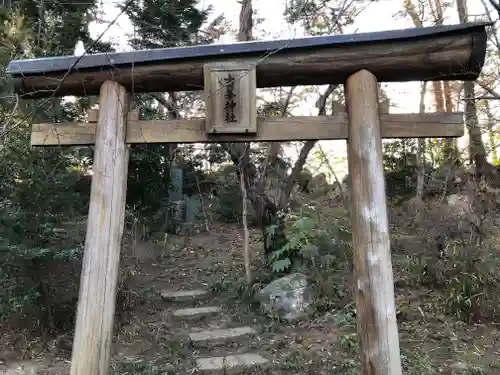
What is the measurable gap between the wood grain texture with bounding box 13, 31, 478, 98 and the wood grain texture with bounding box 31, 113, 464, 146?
308mm

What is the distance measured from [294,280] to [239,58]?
4.16 meters

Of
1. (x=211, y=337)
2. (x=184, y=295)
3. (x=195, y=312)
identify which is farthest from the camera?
(x=184, y=295)

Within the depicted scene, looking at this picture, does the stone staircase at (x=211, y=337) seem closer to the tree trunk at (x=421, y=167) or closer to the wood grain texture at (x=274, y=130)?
the wood grain texture at (x=274, y=130)

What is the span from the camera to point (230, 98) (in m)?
3.56

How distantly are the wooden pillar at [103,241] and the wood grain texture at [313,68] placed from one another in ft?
0.59

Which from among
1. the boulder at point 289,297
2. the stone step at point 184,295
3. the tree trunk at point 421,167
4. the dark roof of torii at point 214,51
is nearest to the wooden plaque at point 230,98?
the dark roof of torii at point 214,51

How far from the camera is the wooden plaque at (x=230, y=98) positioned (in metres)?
3.54

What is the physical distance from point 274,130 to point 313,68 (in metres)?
0.56

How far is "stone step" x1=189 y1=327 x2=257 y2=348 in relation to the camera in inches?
233

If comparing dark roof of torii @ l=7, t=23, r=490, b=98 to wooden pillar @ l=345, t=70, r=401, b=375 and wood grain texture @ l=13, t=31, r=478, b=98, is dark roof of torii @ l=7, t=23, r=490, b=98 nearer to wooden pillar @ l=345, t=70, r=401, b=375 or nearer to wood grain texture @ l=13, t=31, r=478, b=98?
wood grain texture @ l=13, t=31, r=478, b=98

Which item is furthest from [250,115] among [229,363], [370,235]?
[229,363]

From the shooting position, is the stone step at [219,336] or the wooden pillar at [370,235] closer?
the wooden pillar at [370,235]

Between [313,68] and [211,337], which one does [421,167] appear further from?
[313,68]

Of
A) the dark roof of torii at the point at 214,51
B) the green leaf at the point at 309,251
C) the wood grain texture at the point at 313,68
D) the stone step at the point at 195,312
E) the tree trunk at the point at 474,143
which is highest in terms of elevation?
the tree trunk at the point at 474,143
